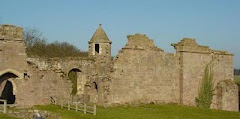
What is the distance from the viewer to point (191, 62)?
28547 millimetres

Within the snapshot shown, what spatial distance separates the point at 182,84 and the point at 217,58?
15.3 feet

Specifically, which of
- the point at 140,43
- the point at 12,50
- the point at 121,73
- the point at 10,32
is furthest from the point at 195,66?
the point at 10,32

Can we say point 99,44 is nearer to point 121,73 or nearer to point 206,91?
point 121,73

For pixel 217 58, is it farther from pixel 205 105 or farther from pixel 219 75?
pixel 205 105

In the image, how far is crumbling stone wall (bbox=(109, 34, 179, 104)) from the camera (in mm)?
25156

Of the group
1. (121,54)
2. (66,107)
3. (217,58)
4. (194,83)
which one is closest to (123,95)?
(121,54)

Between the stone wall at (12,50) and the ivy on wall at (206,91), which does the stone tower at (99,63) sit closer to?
the stone wall at (12,50)

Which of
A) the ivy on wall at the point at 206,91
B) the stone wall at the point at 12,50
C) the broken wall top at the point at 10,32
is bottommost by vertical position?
the ivy on wall at the point at 206,91

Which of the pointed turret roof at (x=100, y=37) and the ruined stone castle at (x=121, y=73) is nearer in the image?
the ruined stone castle at (x=121, y=73)

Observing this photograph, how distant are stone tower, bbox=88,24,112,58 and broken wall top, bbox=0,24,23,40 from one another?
311 inches

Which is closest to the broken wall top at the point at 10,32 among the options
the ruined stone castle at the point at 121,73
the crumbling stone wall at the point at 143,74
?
the ruined stone castle at the point at 121,73

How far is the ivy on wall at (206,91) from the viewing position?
2895 centimetres

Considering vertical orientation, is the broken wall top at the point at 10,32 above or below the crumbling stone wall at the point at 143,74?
above

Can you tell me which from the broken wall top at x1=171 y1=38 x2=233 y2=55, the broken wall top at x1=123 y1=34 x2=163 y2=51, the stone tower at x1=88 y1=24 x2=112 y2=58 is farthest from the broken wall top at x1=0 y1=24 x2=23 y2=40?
the broken wall top at x1=171 y1=38 x2=233 y2=55
